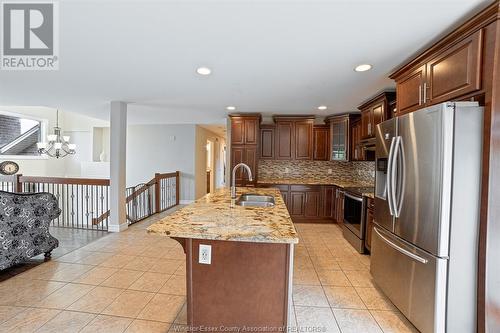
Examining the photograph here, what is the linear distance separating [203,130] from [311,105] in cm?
411

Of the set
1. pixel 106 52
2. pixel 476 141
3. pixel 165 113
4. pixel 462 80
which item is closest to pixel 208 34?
pixel 106 52

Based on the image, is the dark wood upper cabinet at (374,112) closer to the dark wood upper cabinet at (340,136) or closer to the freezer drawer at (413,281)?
the dark wood upper cabinet at (340,136)

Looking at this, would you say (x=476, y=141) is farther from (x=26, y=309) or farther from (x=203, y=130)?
(x=203, y=130)

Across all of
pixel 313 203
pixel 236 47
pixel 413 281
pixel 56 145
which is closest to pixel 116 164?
pixel 56 145

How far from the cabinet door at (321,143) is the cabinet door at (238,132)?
1.59 meters

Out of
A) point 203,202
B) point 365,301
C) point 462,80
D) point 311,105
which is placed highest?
point 311,105

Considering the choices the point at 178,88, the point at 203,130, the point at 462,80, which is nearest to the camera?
the point at 462,80

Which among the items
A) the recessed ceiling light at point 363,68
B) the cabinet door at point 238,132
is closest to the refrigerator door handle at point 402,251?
the recessed ceiling light at point 363,68

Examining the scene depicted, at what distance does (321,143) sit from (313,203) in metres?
1.33

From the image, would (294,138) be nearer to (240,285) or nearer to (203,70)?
(203,70)

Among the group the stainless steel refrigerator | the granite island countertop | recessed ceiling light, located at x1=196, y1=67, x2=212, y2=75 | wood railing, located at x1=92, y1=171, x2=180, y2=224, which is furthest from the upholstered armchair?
the stainless steel refrigerator

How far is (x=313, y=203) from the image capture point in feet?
15.5

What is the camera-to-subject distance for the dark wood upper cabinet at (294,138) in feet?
16.3

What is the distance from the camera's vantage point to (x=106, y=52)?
7.38ft
